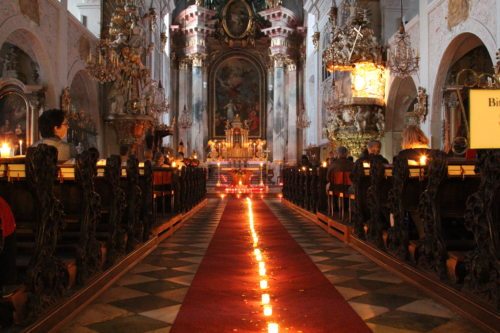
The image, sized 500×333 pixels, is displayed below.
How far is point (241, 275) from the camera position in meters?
4.45

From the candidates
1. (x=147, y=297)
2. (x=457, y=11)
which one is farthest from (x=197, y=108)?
(x=147, y=297)

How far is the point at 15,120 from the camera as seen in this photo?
422 inches

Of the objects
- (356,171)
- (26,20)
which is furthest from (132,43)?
(356,171)

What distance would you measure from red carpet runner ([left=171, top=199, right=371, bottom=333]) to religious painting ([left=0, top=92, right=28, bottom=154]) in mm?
6537

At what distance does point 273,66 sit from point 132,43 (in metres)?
15.2

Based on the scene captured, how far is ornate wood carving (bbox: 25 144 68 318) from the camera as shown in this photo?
2.77 metres

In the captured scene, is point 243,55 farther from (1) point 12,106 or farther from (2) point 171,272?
(2) point 171,272

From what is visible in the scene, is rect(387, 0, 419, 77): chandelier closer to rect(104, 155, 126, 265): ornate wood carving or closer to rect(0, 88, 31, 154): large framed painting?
rect(0, 88, 31, 154): large framed painting

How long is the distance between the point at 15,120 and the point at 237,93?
1913 centimetres

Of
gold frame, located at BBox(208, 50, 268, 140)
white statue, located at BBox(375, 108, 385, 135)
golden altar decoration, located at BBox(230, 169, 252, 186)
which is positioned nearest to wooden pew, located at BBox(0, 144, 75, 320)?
white statue, located at BBox(375, 108, 385, 135)

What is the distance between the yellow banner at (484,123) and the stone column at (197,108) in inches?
999

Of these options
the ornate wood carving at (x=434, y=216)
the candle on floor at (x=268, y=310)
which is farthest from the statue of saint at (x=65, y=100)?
the ornate wood carving at (x=434, y=216)

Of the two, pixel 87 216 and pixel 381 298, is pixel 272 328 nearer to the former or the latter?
pixel 381 298

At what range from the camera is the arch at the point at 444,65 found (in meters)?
10.9
